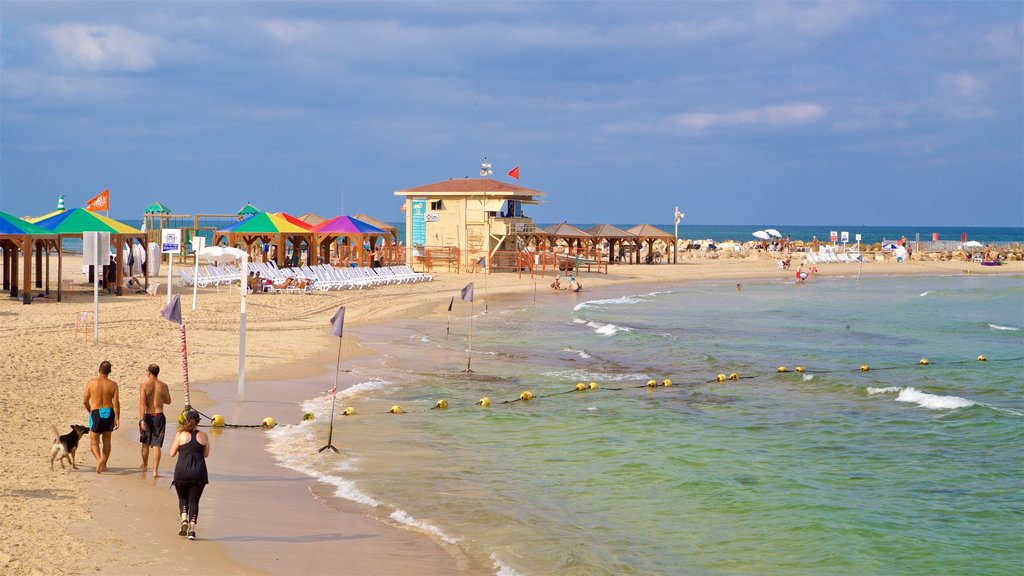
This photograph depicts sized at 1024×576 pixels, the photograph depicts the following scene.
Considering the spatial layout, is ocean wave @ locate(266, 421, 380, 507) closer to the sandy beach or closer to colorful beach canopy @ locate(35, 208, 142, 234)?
the sandy beach

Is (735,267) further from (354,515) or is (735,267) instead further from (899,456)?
(354,515)

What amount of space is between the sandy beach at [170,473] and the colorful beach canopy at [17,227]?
1.69 m

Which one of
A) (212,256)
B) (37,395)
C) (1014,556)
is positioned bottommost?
(1014,556)

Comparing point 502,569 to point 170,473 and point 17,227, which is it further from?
point 17,227

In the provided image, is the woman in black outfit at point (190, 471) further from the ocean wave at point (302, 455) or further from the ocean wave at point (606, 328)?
the ocean wave at point (606, 328)

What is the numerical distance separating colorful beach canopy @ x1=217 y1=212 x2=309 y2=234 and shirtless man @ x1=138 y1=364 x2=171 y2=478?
23859 millimetres

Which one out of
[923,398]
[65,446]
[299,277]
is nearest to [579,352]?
[923,398]

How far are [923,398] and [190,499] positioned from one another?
A: 13.2 m

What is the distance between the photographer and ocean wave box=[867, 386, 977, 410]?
54.3ft

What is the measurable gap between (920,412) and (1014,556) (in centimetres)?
723

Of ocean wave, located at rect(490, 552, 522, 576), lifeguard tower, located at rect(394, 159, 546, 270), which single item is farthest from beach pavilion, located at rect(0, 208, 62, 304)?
lifeguard tower, located at rect(394, 159, 546, 270)

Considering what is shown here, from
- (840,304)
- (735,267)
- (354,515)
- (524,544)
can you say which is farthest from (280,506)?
(735,267)

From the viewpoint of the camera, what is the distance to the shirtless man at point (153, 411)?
9.82 m

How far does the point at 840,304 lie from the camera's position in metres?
37.9
